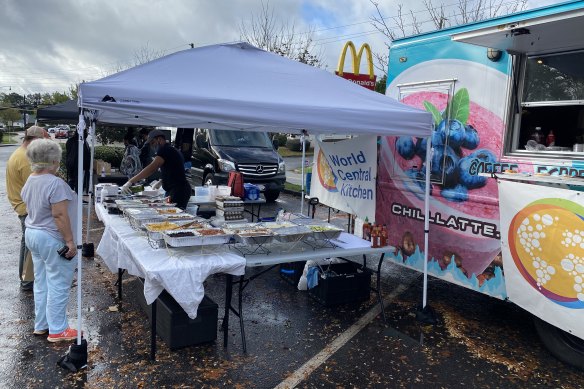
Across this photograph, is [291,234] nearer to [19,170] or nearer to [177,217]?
[177,217]

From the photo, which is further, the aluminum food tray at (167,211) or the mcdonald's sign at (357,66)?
the mcdonald's sign at (357,66)

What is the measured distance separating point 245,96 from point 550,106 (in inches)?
110

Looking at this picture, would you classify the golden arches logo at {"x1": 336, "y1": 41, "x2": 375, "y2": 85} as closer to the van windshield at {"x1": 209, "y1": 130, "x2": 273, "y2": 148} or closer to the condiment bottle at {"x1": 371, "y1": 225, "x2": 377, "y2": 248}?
the condiment bottle at {"x1": 371, "y1": 225, "x2": 377, "y2": 248}

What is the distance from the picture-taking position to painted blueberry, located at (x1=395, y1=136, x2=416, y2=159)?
503 cm

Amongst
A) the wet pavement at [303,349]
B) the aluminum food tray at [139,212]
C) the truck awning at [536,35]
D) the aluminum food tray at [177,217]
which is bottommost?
the wet pavement at [303,349]

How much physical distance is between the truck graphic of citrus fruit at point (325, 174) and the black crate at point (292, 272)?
1235mm

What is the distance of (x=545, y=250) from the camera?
3430 mm

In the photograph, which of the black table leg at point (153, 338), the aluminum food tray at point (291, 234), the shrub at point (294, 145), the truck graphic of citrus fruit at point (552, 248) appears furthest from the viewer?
the shrub at point (294, 145)

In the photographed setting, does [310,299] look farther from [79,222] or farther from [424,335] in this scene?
[79,222]

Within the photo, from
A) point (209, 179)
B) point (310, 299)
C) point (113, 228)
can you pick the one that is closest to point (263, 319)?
point (310, 299)

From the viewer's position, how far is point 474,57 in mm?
4344

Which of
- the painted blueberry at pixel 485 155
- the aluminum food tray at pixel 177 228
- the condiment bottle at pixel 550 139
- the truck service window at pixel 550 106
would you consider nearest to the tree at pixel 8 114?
the aluminum food tray at pixel 177 228

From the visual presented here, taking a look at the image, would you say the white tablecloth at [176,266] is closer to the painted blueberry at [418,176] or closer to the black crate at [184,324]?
the black crate at [184,324]

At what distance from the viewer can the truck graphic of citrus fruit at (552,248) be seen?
3.21m
